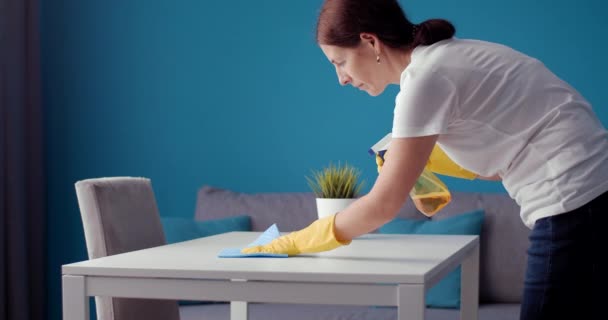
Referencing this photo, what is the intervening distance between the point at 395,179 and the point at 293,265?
25cm

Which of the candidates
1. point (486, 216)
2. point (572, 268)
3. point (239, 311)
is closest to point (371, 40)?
point (572, 268)

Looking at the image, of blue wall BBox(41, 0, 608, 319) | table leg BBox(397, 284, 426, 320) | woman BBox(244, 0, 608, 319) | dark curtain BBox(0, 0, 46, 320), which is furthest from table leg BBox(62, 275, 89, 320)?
blue wall BBox(41, 0, 608, 319)

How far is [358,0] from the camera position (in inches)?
70.0

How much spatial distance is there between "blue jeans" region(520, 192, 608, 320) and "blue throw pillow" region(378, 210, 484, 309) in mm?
1719

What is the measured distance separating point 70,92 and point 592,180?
326 cm

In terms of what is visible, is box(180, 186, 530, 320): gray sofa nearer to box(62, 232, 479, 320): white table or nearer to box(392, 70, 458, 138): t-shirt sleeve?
box(62, 232, 479, 320): white table

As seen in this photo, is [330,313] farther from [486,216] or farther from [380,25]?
[380,25]

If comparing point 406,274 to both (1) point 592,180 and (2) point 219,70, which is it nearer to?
(1) point 592,180

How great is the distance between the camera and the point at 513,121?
1.64 m

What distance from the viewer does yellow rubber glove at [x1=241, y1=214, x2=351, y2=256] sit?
5.72ft

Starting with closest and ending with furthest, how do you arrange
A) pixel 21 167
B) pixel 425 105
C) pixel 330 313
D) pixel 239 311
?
pixel 425 105 < pixel 239 311 < pixel 330 313 < pixel 21 167

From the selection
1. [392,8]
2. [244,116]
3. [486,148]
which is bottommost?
[244,116]

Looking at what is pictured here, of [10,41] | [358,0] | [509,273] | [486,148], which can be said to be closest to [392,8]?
[358,0]

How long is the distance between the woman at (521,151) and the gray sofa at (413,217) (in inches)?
62.0
